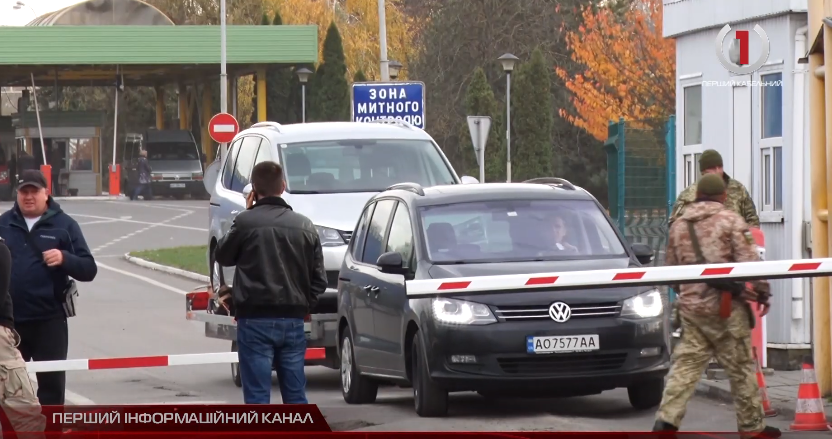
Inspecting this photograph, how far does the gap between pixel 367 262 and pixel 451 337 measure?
77.1 inches

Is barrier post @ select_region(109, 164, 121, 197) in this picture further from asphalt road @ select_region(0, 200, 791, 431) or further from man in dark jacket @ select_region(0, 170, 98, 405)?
man in dark jacket @ select_region(0, 170, 98, 405)

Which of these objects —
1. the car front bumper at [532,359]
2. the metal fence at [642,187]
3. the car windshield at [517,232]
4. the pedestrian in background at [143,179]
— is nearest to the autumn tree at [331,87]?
the pedestrian in background at [143,179]

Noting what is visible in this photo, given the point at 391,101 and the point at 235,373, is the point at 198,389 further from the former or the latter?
the point at 391,101

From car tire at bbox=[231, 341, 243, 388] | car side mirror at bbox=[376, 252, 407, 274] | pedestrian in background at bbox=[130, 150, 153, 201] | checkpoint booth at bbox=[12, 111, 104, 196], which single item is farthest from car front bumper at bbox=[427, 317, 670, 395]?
checkpoint booth at bbox=[12, 111, 104, 196]

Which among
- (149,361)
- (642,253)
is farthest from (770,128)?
(149,361)

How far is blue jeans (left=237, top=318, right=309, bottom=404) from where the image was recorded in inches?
338

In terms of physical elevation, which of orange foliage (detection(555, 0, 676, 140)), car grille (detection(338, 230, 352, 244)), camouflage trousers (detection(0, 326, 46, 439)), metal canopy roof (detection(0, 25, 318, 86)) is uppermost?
metal canopy roof (detection(0, 25, 318, 86))

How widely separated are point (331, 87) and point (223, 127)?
89.9 ft

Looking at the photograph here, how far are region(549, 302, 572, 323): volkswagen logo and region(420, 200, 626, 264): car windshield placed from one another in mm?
789

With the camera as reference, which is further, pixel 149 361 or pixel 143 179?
pixel 143 179

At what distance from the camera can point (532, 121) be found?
→ 56438 mm

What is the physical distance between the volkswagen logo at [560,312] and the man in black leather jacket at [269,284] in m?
1.85

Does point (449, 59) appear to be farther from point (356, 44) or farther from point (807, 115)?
point (807, 115)

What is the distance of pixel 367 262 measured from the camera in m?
11.8
